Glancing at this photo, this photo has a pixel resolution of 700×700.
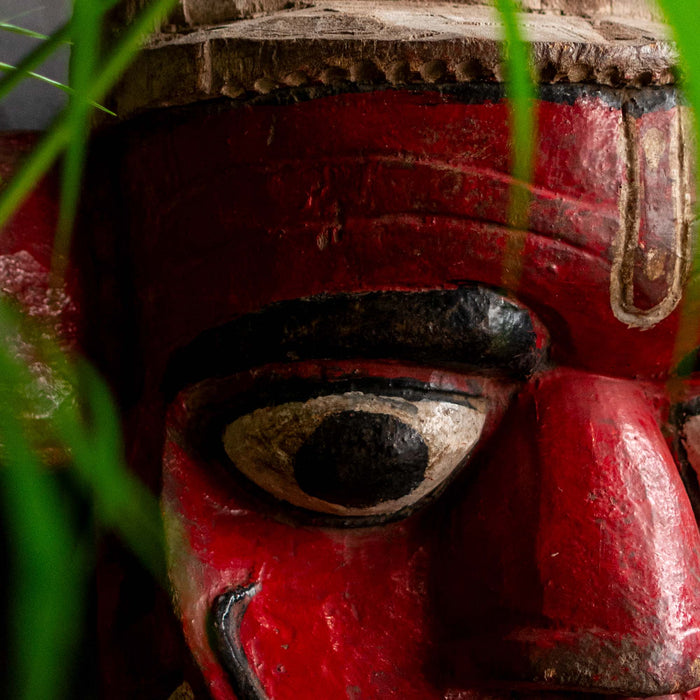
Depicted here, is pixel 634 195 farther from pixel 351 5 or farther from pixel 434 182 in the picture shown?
pixel 351 5

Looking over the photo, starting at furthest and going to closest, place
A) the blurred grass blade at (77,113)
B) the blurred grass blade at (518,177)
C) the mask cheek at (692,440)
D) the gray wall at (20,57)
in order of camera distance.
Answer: the gray wall at (20,57) < the mask cheek at (692,440) < the blurred grass blade at (518,177) < the blurred grass blade at (77,113)

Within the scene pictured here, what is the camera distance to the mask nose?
668mm

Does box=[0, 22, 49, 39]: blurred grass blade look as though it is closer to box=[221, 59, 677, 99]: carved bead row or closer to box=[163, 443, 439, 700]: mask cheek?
box=[221, 59, 677, 99]: carved bead row

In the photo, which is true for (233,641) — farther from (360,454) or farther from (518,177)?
(518,177)

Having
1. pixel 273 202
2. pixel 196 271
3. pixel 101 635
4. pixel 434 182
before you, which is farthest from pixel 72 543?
pixel 434 182

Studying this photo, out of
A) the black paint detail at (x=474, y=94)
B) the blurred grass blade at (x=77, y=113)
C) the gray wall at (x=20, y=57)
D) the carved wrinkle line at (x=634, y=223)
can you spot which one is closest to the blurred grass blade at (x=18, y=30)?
the blurred grass blade at (x=77, y=113)

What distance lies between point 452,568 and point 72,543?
478mm

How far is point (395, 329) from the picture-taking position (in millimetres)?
691

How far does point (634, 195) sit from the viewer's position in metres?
0.70

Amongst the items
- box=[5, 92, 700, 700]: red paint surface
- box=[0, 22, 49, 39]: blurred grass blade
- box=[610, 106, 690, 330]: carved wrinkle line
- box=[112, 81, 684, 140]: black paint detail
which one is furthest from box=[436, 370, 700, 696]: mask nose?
box=[0, 22, 49, 39]: blurred grass blade

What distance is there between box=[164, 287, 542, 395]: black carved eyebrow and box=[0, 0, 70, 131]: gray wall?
0.81m

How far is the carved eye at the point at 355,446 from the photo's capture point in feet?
2.25

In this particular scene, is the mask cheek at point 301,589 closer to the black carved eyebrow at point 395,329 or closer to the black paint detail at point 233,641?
the black paint detail at point 233,641

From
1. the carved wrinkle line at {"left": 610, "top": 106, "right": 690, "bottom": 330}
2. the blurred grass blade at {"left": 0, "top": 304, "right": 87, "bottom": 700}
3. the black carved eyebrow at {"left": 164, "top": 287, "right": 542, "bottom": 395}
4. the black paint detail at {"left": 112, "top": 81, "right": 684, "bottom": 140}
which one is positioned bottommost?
the blurred grass blade at {"left": 0, "top": 304, "right": 87, "bottom": 700}
